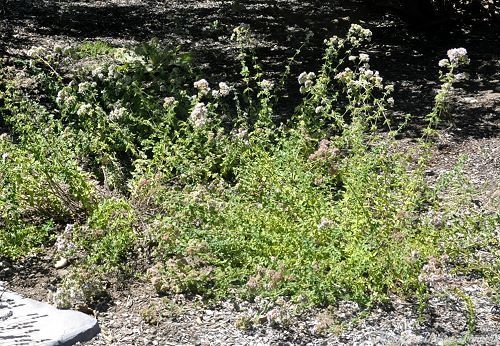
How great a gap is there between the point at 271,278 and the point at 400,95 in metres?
3.69

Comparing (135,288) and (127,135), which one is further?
(127,135)

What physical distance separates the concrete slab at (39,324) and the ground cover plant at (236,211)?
129 mm

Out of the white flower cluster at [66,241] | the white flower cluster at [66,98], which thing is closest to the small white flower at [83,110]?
the white flower cluster at [66,98]

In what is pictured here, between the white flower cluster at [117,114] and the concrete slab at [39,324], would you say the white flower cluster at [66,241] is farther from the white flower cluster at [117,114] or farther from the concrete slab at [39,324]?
the white flower cluster at [117,114]

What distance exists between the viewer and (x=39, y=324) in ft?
12.2

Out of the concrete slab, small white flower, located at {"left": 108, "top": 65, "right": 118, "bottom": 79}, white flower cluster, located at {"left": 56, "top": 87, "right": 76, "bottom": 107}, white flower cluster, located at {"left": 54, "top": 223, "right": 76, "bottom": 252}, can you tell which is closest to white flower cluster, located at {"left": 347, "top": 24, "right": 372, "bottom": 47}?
small white flower, located at {"left": 108, "top": 65, "right": 118, "bottom": 79}

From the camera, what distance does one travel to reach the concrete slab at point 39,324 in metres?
3.58

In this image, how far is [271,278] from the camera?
3846 mm

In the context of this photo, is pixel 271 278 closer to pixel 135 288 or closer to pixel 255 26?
pixel 135 288

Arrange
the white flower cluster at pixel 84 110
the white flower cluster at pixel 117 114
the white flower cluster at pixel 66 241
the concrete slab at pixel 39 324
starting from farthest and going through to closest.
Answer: the white flower cluster at pixel 117 114 < the white flower cluster at pixel 84 110 < the white flower cluster at pixel 66 241 < the concrete slab at pixel 39 324

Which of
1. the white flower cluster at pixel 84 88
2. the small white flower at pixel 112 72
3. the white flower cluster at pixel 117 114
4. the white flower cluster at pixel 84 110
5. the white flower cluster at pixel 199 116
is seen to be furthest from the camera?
the small white flower at pixel 112 72

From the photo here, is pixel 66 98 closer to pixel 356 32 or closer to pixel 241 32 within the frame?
pixel 241 32

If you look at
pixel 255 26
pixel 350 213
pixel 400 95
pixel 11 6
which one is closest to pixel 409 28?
pixel 255 26

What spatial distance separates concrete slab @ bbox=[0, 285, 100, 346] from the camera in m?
3.58
